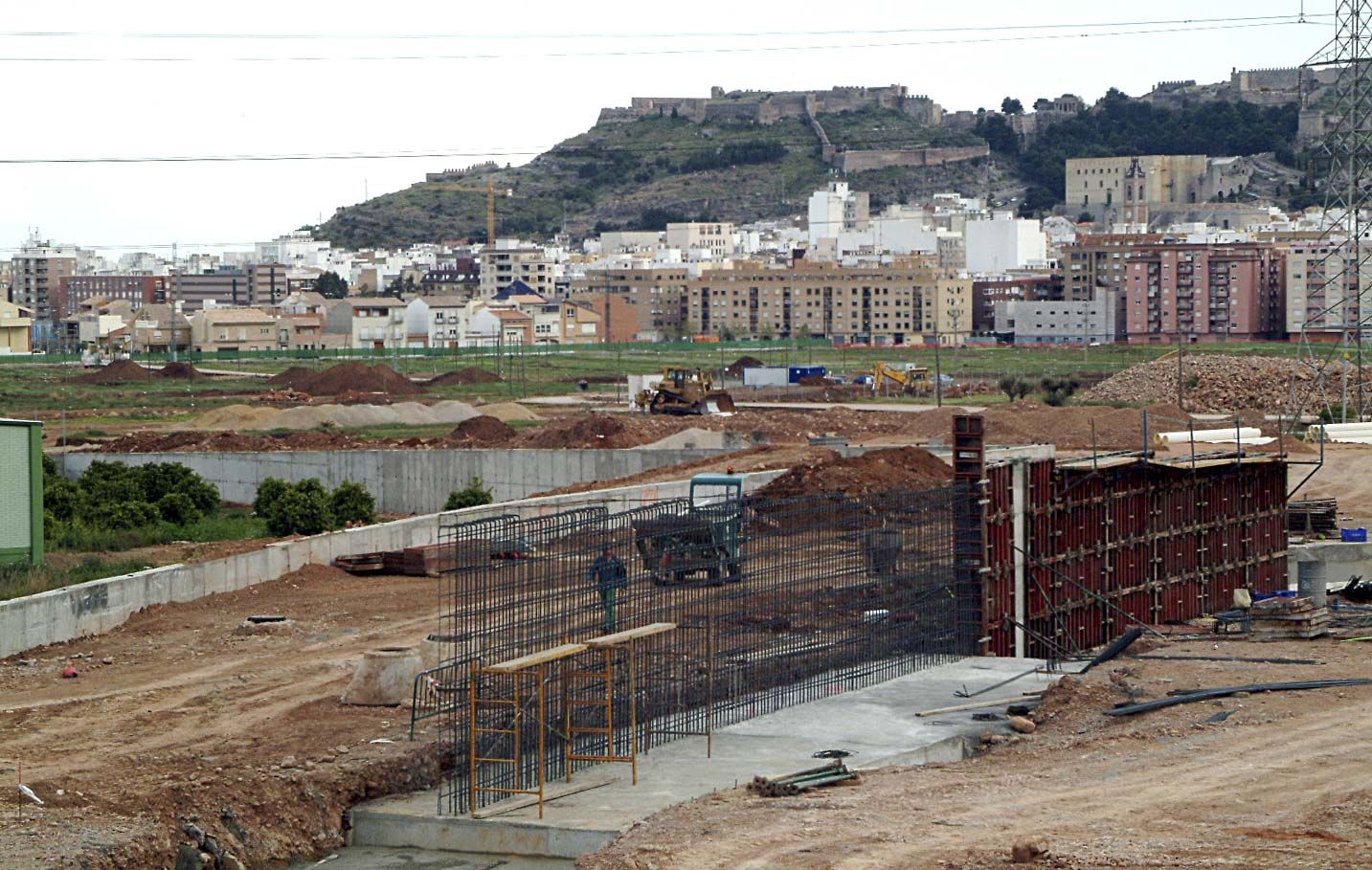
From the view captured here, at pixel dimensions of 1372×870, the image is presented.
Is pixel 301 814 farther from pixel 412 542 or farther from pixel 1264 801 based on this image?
pixel 412 542

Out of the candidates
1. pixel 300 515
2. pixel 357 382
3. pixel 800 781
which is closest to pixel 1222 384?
pixel 357 382

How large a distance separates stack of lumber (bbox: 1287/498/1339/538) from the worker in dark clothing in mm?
20462

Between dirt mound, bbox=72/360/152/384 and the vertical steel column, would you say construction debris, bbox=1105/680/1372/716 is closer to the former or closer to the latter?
the vertical steel column

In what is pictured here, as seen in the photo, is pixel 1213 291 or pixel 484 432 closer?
pixel 484 432

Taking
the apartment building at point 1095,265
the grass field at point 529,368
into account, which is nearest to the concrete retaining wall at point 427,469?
the grass field at point 529,368

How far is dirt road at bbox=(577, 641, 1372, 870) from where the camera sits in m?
11.6

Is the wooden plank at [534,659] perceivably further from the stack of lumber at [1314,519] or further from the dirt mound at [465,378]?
the dirt mound at [465,378]

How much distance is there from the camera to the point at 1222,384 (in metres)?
73.8

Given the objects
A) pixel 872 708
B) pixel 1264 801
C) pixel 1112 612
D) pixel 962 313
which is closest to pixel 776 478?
pixel 1112 612

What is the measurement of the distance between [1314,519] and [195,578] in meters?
20.0

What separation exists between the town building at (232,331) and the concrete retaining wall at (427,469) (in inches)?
4437

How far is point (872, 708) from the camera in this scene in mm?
17531

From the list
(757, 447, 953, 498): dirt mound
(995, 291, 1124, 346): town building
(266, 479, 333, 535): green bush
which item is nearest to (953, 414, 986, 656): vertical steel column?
(757, 447, 953, 498): dirt mound

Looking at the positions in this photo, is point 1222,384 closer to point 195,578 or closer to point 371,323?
point 195,578
